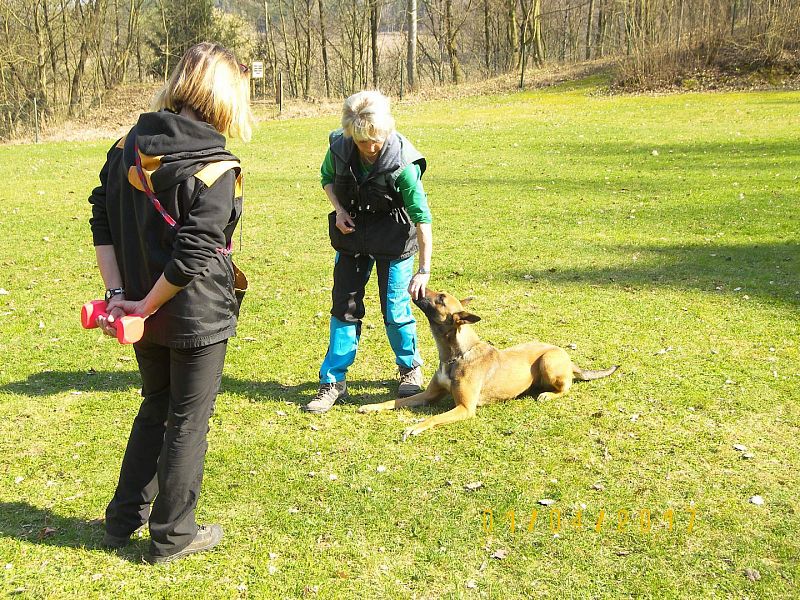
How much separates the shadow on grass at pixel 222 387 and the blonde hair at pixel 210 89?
2.97m

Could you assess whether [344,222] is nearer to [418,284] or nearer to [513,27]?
[418,284]

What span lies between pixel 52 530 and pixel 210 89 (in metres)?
2.62

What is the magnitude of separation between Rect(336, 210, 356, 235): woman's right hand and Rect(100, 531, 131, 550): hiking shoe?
255 cm

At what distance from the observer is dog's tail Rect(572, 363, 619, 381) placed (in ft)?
20.3

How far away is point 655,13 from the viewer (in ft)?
106

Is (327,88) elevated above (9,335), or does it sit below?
above

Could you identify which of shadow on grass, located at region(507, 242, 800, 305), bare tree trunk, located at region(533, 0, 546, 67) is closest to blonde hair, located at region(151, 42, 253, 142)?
shadow on grass, located at region(507, 242, 800, 305)

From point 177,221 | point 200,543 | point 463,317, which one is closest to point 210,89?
point 177,221

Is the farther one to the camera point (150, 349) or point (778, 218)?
point (778, 218)

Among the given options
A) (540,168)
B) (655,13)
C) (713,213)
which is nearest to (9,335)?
(713,213)

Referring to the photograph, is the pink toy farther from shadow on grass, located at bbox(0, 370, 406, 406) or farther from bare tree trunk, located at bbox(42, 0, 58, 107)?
bare tree trunk, located at bbox(42, 0, 58, 107)

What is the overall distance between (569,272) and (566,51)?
58554 millimetres

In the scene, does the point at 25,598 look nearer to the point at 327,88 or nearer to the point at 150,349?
the point at 150,349
